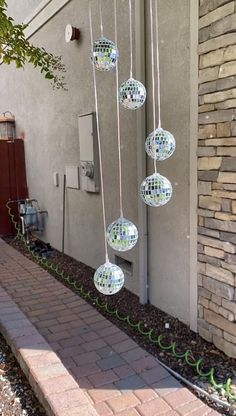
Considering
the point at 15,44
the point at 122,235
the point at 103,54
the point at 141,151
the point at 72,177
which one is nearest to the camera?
the point at 122,235

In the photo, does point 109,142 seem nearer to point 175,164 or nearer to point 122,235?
point 175,164

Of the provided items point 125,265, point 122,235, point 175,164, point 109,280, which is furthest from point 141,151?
point 109,280

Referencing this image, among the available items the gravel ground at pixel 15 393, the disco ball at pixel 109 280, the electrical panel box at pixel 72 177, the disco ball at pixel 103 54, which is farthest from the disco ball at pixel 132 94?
the electrical panel box at pixel 72 177

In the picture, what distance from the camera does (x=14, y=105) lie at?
7.10 m

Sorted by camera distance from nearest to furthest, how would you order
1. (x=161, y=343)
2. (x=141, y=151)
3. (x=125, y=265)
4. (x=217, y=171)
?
1. (x=217, y=171)
2. (x=161, y=343)
3. (x=141, y=151)
4. (x=125, y=265)

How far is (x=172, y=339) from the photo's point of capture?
9.37 ft

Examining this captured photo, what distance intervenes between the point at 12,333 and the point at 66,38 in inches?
135

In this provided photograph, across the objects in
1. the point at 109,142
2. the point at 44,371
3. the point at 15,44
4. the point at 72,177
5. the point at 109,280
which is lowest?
the point at 44,371

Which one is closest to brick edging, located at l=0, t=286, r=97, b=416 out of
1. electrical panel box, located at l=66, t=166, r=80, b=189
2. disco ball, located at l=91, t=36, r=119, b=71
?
disco ball, located at l=91, t=36, r=119, b=71

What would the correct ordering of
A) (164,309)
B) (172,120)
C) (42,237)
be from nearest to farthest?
(172,120)
(164,309)
(42,237)

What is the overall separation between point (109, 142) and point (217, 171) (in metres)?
1.66

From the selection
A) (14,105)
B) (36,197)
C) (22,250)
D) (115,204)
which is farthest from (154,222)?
(14,105)

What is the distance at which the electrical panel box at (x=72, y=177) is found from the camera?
186 inches

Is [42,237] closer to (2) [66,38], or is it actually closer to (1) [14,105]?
(1) [14,105]
